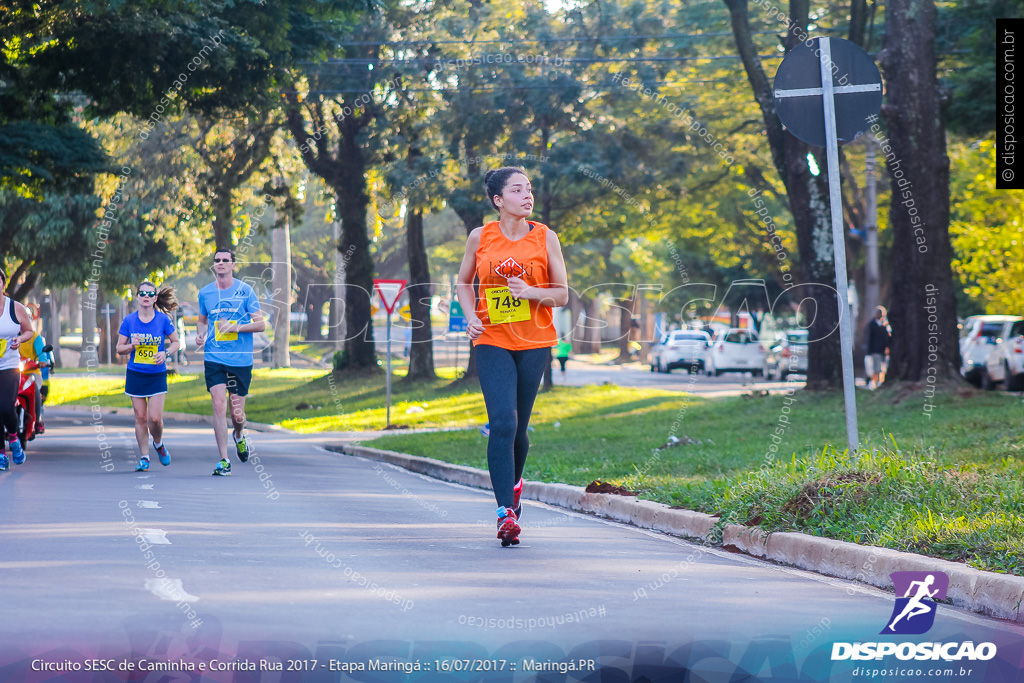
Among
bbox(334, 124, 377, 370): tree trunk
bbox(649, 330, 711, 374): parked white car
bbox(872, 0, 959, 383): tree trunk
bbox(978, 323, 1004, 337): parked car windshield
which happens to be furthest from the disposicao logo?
bbox(649, 330, 711, 374): parked white car

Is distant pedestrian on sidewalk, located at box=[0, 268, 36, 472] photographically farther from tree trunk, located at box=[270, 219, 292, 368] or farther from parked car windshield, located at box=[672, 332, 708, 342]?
parked car windshield, located at box=[672, 332, 708, 342]

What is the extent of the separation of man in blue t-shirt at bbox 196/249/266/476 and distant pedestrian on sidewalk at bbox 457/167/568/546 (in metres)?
5.18

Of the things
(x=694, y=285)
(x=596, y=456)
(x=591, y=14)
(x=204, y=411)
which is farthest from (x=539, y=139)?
(x=694, y=285)

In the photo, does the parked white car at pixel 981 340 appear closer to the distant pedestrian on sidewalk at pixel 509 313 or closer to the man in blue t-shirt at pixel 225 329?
the man in blue t-shirt at pixel 225 329

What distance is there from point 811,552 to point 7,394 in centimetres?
834

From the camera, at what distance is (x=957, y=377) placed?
20203mm

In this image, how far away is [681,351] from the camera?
54281 mm

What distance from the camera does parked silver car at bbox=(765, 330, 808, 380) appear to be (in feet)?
140

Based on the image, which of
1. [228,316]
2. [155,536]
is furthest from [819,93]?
[228,316]

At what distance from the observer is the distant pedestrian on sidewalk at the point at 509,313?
8383mm

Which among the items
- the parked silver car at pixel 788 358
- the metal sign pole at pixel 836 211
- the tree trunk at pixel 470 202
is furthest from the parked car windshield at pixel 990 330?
the metal sign pole at pixel 836 211

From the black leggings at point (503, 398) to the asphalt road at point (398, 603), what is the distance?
0.44 meters

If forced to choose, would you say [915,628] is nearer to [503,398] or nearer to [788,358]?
[503,398]

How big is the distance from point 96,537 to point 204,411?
22540 mm
